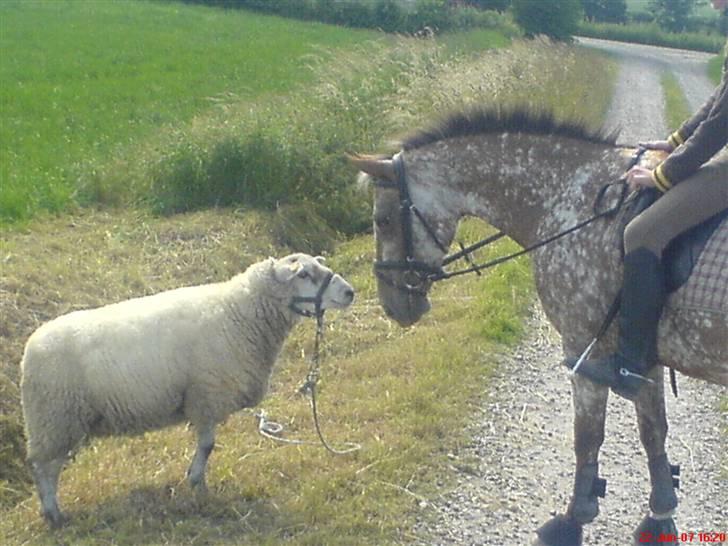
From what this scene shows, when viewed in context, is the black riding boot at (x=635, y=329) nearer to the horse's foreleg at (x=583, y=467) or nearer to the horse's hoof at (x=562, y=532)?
the horse's foreleg at (x=583, y=467)

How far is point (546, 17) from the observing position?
3247cm

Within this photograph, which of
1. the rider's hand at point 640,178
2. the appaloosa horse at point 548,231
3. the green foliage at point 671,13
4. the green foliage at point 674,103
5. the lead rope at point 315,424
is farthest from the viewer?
the green foliage at point 671,13

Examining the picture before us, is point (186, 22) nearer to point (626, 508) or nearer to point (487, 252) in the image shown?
point (487, 252)

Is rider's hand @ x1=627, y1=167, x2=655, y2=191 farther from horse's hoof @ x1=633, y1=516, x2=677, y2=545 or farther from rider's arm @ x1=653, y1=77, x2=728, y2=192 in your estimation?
horse's hoof @ x1=633, y1=516, x2=677, y2=545

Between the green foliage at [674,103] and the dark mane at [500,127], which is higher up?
the dark mane at [500,127]

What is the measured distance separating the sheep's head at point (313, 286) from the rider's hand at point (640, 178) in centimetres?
215

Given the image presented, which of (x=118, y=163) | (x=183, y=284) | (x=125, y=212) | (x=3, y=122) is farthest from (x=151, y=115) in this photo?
(x=183, y=284)

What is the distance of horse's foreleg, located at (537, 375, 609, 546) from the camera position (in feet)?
17.5

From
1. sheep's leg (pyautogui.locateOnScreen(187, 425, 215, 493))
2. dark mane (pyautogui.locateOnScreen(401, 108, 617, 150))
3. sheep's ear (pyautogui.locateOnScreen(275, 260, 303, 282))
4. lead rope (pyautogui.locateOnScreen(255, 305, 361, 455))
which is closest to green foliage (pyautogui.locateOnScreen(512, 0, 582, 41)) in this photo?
lead rope (pyautogui.locateOnScreen(255, 305, 361, 455))

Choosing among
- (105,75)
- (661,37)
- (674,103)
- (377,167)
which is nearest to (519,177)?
(377,167)

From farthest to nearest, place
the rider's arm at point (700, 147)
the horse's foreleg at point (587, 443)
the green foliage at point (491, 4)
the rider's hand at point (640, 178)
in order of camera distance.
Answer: the green foliage at point (491, 4), the horse's foreleg at point (587, 443), the rider's hand at point (640, 178), the rider's arm at point (700, 147)

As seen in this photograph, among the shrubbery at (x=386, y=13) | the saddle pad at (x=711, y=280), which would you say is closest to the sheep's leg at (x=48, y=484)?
the saddle pad at (x=711, y=280)

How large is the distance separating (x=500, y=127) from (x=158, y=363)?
104 inches

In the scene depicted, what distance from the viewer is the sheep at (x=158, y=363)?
6.21m
